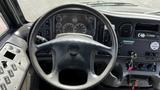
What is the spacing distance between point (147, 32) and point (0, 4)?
1297 millimetres

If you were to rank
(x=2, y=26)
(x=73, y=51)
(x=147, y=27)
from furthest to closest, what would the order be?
1. (x=147, y=27)
2. (x=2, y=26)
3. (x=73, y=51)

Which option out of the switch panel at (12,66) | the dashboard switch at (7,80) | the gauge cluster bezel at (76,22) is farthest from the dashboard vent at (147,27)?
the dashboard switch at (7,80)

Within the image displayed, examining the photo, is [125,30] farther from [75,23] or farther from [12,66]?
[12,66]

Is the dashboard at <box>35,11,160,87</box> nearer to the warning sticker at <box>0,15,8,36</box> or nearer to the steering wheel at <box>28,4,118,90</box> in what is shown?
the steering wheel at <box>28,4,118,90</box>

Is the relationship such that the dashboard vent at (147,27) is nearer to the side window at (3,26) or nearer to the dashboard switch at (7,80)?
the side window at (3,26)

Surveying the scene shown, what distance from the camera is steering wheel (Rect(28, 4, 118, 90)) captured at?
2891 mm

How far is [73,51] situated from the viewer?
2990 millimetres

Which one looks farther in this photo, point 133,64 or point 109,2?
point 109,2

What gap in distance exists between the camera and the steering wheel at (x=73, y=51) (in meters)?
2.89

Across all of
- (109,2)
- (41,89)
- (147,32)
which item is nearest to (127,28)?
(147,32)

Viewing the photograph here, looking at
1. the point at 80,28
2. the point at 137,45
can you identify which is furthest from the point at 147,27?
the point at 80,28

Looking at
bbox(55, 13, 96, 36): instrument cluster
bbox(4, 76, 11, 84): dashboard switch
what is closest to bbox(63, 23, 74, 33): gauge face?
bbox(55, 13, 96, 36): instrument cluster

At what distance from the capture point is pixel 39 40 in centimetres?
336

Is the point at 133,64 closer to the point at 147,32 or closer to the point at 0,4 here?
the point at 147,32
